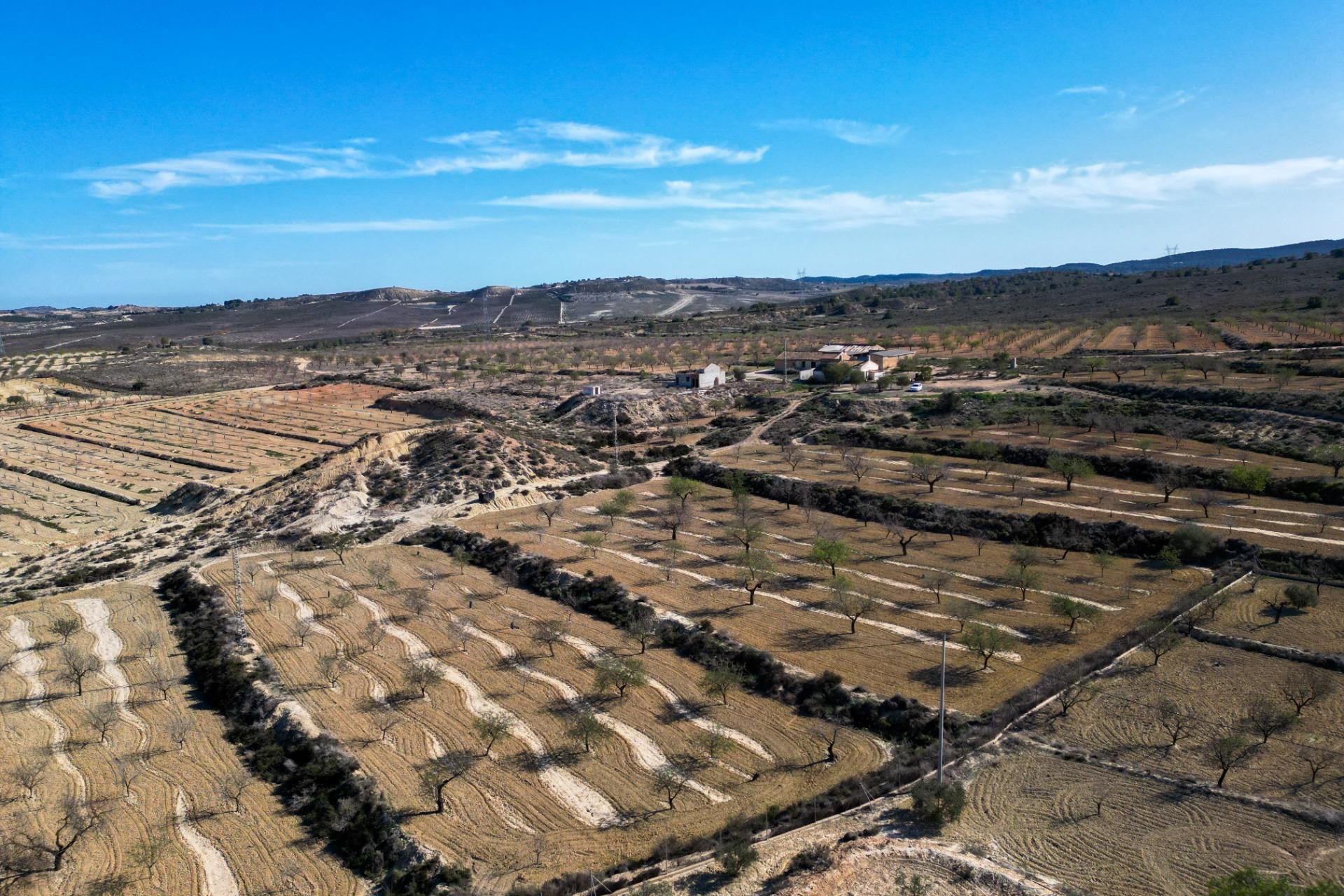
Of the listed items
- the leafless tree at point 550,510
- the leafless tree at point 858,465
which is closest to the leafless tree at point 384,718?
the leafless tree at point 550,510

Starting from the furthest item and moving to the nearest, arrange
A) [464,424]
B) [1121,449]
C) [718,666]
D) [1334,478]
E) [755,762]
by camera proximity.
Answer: [464,424] → [1121,449] → [1334,478] → [718,666] → [755,762]

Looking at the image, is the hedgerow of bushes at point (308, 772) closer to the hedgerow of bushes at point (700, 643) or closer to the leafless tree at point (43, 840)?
the leafless tree at point (43, 840)

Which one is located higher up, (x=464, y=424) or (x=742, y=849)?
(x=464, y=424)

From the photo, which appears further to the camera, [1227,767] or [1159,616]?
[1159,616]

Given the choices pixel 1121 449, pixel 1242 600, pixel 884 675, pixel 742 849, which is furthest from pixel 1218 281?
pixel 742 849

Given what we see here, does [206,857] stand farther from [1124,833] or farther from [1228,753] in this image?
[1228,753]

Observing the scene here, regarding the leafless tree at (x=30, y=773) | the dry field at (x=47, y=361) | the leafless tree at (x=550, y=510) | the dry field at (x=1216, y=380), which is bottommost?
the leafless tree at (x=30, y=773)

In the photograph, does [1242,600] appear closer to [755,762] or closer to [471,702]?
[755,762]
